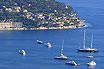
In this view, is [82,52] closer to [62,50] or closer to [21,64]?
[62,50]

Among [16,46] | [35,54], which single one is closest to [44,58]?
[35,54]

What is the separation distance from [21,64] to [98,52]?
70.8ft

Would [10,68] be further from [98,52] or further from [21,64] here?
[98,52]

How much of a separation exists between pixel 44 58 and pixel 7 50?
12.0m

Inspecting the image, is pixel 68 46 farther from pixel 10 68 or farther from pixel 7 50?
pixel 10 68

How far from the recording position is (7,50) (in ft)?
634

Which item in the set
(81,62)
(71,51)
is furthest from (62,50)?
(81,62)

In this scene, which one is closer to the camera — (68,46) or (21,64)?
(21,64)

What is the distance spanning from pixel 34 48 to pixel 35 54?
8.19 m

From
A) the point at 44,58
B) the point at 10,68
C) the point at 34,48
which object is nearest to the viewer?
the point at 10,68

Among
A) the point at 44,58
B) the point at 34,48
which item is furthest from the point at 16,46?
the point at 44,58

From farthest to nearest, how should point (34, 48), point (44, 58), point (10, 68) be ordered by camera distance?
point (34, 48) < point (44, 58) < point (10, 68)

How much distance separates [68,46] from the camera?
654 ft

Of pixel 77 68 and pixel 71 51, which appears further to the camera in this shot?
pixel 71 51
